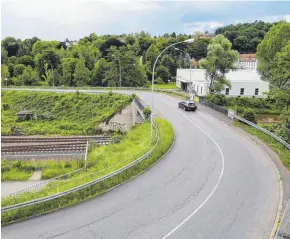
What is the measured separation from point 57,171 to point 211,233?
1543cm

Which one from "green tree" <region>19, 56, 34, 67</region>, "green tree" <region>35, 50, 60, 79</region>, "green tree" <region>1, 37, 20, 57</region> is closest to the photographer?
"green tree" <region>35, 50, 60, 79</region>

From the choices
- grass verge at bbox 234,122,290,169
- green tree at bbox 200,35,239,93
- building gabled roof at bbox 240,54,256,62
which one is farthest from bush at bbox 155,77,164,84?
grass verge at bbox 234,122,290,169

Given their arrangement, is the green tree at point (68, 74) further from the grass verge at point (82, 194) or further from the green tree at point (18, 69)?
the grass verge at point (82, 194)

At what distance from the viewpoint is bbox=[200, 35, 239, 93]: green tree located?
43000mm

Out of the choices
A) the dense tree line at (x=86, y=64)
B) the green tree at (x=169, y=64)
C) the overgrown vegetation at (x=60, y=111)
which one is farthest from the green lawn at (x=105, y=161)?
the green tree at (x=169, y=64)

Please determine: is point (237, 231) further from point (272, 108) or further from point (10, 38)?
point (10, 38)

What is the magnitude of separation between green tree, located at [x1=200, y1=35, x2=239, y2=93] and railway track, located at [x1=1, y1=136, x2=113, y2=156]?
17203 millimetres

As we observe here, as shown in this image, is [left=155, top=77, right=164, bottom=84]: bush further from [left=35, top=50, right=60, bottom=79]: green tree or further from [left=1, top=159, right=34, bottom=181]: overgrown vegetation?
[left=1, top=159, right=34, bottom=181]: overgrown vegetation

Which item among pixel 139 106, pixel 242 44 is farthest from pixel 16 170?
pixel 242 44

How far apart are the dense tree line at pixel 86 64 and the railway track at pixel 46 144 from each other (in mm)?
30674

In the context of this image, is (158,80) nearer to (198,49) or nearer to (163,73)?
(163,73)

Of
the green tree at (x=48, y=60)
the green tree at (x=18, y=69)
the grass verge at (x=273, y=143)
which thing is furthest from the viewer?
the green tree at (x=48, y=60)

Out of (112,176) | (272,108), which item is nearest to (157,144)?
(112,176)

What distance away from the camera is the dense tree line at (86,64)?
68188 mm
